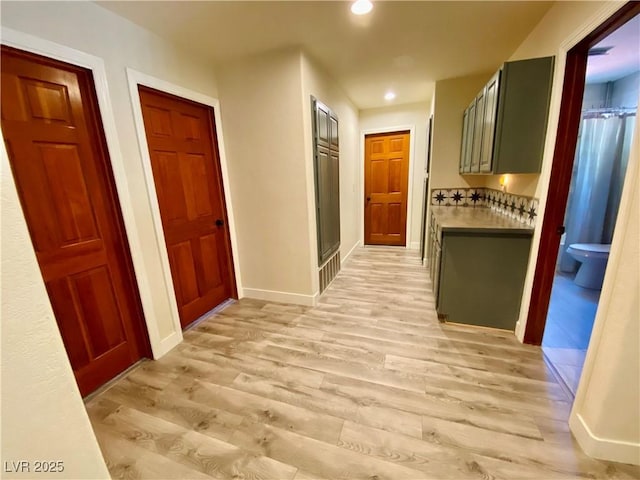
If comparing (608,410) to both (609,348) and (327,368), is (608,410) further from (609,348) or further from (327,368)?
(327,368)

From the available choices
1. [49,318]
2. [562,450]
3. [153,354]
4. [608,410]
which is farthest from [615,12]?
[153,354]

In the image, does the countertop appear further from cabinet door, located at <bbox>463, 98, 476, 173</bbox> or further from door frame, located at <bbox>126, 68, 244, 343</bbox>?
door frame, located at <bbox>126, 68, 244, 343</bbox>

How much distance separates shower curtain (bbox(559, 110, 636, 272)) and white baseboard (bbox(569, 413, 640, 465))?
9.63ft

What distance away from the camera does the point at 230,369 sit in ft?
6.32

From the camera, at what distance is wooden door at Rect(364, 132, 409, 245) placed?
464 cm

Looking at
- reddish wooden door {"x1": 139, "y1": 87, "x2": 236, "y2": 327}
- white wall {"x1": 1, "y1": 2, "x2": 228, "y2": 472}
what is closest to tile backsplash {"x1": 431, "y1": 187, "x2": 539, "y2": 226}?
white wall {"x1": 1, "y1": 2, "x2": 228, "y2": 472}

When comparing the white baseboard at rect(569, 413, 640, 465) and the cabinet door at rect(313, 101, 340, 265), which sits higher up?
the cabinet door at rect(313, 101, 340, 265)

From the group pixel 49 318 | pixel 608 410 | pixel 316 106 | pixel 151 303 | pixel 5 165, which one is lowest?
pixel 608 410

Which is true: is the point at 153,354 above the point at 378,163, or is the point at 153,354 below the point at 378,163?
below

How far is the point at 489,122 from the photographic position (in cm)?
216

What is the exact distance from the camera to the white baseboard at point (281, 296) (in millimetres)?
2822

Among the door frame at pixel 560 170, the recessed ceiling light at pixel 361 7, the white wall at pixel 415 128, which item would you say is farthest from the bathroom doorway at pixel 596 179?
the recessed ceiling light at pixel 361 7

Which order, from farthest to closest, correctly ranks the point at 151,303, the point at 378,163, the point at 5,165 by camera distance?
the point at 378,163
the point at 151,303
the point at 5,165

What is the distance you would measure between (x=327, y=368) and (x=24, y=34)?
2.57 m
